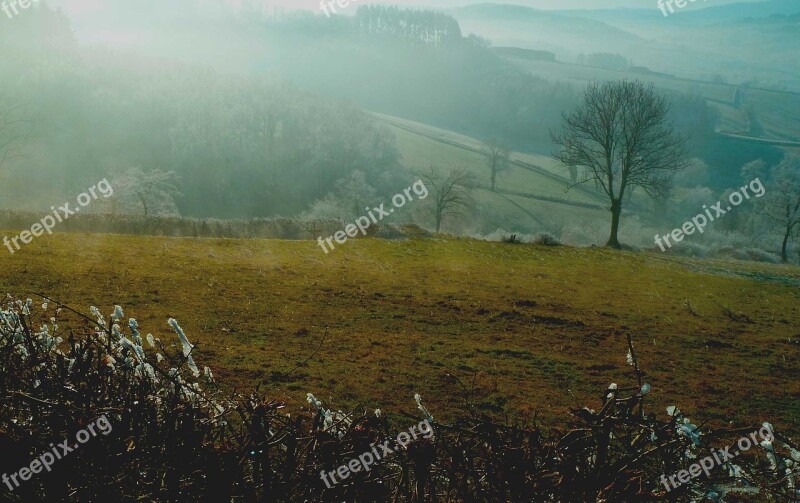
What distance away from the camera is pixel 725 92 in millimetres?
169250

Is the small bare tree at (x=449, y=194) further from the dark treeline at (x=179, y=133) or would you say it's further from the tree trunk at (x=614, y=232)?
the tree trunk at (x=614, y=232)

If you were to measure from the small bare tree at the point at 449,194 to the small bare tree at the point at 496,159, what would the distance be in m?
6.27

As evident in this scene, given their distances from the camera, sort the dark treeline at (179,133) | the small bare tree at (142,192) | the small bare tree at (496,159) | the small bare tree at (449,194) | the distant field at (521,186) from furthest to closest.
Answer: the small bare tree at (496,159)
the distant field at (521,186)
the dark treeline at (179,133)
the small bare tree at (449,194)
the small bare tree at (142,192)

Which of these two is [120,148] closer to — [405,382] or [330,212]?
[330,212]

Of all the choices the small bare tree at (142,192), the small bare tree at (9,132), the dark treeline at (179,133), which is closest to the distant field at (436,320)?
the small bare tree at (142,192)

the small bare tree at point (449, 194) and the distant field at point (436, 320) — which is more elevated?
the distant field at point (436, 320)

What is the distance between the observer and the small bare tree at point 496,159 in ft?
276

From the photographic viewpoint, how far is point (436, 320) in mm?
13406

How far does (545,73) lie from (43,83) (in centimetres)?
15033

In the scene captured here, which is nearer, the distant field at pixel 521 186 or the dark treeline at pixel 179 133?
the dark treeline at pixel 179 133

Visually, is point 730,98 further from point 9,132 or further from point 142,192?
point 9,132

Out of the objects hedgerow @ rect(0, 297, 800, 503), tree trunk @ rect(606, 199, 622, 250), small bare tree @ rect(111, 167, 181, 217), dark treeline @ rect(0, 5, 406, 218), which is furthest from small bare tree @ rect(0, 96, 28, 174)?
hedgerow @ rect(0, 297, 800, 503)

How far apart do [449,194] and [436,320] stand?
46833mm

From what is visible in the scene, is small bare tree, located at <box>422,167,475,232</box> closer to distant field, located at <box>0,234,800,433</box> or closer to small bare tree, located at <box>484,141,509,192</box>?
small bare tree, located at <box>484,141,509,192</box>
